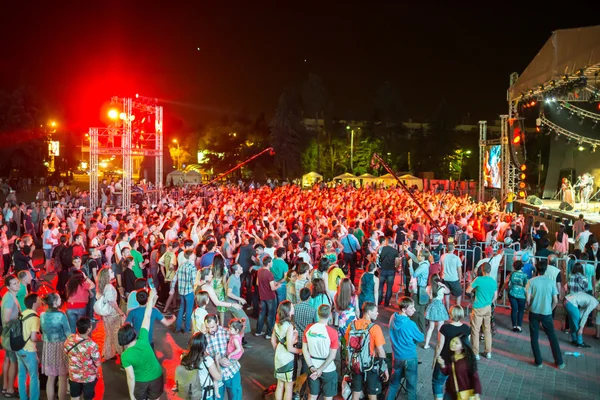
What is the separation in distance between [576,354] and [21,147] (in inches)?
1616

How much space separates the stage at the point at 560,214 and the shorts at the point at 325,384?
45.0ft

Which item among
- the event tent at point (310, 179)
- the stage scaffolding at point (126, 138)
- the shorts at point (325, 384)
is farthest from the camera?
the event tent at point (310, 179)

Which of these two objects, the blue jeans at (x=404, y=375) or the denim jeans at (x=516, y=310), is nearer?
the blue jeans at (x=404, y=375)

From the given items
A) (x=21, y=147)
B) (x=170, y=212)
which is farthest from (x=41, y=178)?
(x=170, y=212)

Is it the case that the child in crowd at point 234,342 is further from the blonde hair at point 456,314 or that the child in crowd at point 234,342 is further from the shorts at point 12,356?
the shorts at point 12,356

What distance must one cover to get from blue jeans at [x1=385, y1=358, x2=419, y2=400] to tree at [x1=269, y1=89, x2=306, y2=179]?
44604 millimetres

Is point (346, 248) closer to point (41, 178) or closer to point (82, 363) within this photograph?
point (82, 363)

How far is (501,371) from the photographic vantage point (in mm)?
6820

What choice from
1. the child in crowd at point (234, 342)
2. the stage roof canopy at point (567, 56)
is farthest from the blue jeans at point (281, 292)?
the stage roof canopy at point (567, 56)

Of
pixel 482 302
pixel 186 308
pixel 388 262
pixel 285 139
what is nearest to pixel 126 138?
pixel 186 308

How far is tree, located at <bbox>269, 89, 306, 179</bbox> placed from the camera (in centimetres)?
4953

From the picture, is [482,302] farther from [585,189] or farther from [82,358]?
[585,189]

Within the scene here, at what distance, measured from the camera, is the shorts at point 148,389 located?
4.65m

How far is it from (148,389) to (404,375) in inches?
100
